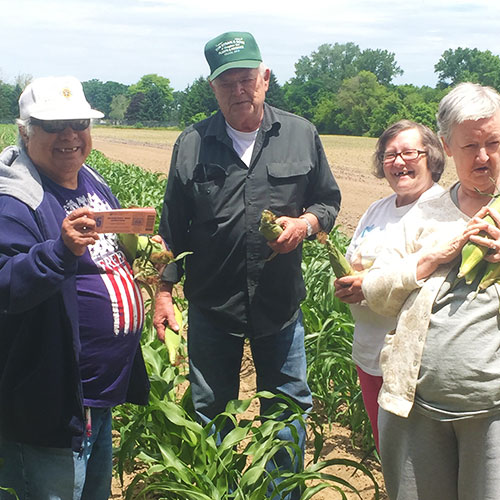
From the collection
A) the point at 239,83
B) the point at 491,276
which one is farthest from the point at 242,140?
the point at 491,276

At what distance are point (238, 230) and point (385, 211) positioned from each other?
62cm

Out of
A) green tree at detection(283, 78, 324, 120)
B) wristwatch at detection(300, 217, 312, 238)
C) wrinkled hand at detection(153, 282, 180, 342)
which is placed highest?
green tree at detection(283, 78, 324, 120)

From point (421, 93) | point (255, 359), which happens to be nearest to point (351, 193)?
point (255, 359)

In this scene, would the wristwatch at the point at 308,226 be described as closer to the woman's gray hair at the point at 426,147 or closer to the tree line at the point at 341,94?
the woman's gray hair at the point at 426,147

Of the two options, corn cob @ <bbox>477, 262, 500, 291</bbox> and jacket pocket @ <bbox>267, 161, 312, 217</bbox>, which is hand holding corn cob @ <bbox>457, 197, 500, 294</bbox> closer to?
corn cob @ <bbox>477, 262, 500, 291</bbox>

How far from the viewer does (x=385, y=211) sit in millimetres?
2799

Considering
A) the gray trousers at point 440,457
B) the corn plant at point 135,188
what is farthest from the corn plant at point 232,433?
the corn plant at point 135,188

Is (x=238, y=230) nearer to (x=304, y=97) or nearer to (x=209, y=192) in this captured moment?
(x=209, y=192)

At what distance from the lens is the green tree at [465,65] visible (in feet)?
278

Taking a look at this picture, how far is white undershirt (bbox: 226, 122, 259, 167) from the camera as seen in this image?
Answer: 296 cm

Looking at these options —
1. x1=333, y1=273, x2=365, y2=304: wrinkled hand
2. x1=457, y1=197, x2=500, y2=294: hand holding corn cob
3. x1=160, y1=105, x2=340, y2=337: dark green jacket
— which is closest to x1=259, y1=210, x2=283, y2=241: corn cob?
x1=160, y1=105, x2=340, y2=337: dark green jacket

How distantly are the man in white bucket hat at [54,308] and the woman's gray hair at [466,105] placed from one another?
1.11 metres

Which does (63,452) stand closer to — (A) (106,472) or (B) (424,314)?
(A) (106,472)

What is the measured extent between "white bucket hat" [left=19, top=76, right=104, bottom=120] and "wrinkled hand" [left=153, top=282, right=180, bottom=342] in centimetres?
94
